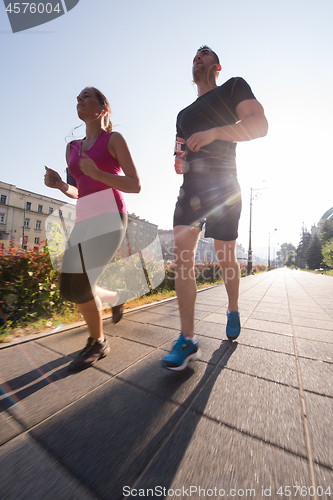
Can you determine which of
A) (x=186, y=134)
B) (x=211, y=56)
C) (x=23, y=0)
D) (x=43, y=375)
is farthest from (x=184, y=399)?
(x=23, y=0)

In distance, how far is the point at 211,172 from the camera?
6.03 ft

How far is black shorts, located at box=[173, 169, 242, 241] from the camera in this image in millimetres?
1806

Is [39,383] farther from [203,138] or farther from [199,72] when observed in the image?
[199,72]

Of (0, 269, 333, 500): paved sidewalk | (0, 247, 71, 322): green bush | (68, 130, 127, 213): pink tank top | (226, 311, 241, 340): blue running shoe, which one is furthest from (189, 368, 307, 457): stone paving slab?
(0, 247, 71, 322): green bush

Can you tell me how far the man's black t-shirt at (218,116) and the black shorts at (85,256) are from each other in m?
0.90

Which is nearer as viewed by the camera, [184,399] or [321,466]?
[321,466]

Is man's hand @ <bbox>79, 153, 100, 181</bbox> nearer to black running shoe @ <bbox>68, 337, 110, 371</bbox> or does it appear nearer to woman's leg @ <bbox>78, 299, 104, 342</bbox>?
woman's leg @ <bbox>78, 299, 104, 342</bbox>

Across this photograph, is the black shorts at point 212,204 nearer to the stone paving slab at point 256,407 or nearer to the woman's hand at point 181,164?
the woman's hand at point 181,164

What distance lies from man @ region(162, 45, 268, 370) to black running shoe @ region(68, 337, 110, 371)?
0.64 metres

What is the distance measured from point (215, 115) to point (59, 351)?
92.7 inches

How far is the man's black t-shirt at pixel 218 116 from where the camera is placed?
69.6 inches

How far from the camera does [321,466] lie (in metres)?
0.81

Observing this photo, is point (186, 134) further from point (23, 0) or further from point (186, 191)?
point (23, 0)

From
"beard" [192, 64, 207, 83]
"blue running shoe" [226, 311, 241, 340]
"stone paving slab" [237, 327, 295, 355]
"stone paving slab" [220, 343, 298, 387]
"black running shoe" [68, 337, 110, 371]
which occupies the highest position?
"beard" [192, 64, 207, 83]
